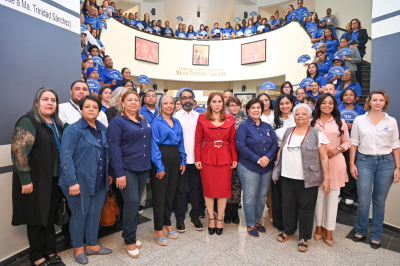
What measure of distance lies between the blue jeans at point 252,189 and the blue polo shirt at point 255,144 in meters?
0.07

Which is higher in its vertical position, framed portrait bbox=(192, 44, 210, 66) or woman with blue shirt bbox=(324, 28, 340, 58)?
framed portrait bbox=(192, 44, 210, 66)

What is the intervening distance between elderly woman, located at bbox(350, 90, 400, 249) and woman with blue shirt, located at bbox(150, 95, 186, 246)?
2085 mm

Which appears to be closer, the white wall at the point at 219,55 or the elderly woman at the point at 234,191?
the elderly woman at the point at 234,191

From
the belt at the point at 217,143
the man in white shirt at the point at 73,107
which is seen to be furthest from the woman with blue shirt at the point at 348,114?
the man in white shirt at the point at 73,107

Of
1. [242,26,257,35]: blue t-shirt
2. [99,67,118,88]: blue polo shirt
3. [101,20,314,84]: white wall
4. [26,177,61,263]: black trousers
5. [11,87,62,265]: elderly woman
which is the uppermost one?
[242,26,257,35]: blue t-shirt

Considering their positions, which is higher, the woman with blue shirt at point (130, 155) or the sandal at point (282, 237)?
the woman with blue shirt at point (130, 155)

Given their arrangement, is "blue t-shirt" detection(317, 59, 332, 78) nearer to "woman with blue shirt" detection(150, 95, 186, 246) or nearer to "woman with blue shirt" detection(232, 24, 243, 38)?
"woman with blue shirt" detection(150, 95, 186, 246)

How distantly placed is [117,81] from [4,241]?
164 inches

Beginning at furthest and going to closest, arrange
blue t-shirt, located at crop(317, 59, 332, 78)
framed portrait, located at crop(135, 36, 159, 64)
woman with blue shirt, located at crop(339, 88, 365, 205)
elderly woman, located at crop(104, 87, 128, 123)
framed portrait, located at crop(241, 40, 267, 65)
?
framed portrait, located at crop(241, 40, 267, 65), framed portrait, located at crop(135, 36, 159, 64), blue t-shirt, located at crop(317, 59, 332, 78), woman with blue shirt, located at crop(339, 88, 365, 205), elderly woman, located at crop(104, 87, 128, 123)

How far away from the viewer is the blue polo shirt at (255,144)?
284 cm

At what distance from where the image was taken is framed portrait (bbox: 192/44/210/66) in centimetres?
1333

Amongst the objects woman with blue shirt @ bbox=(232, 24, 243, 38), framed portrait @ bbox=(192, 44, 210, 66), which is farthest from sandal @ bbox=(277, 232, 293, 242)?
woman with blue shirt @ bbox=(232, 24, 243, 38)

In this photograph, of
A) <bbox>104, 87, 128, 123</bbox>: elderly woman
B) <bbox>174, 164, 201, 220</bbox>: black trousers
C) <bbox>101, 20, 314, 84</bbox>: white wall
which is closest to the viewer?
<bbox>174, 164, 201, 220</bbox>: black trousers

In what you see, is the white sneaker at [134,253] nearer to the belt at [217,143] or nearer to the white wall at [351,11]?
the belt at [217,143]
